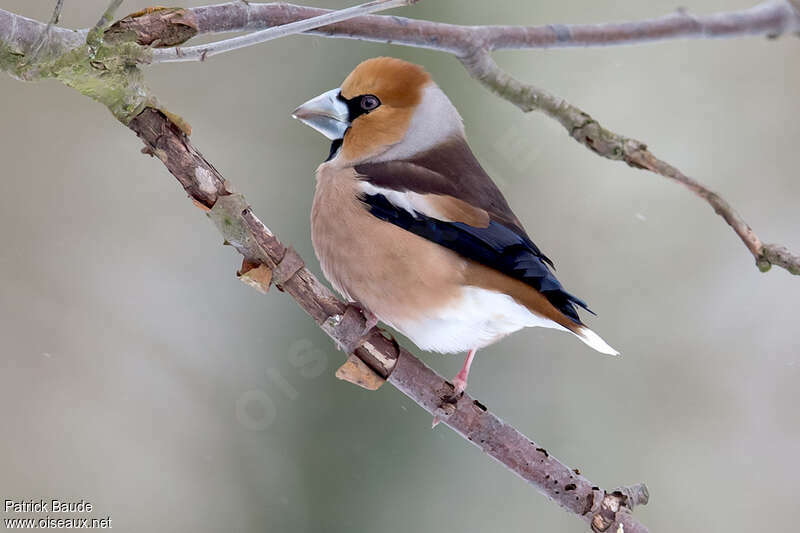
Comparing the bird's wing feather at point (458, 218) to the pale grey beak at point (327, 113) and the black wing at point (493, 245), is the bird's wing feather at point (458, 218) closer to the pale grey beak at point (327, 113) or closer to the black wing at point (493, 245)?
the black wing at point (493, 245)

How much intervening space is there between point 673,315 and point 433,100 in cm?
254

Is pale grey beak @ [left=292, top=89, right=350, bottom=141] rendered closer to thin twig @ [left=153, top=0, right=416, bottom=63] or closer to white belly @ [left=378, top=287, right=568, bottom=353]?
white belly @ [left=378, top=287, right=568, bottom=353]

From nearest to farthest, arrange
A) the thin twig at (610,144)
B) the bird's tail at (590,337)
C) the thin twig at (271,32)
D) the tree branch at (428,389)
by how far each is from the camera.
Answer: the thin twig at (271,32) → the thin twig at (610,144) → the tree branch at (428,389) → the bird's tail at (590,337)

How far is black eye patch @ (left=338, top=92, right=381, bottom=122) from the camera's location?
8.08 feet

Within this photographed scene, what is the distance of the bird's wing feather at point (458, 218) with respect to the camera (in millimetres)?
2141

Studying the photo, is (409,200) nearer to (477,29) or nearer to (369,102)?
(369,102)

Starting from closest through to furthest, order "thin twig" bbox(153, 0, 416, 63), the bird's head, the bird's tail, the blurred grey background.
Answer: "thin twig" bbox(153, 0, 416, 63)
the bird's tail
the bird's head
the blurred grey background

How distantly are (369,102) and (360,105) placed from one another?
28 millimetres

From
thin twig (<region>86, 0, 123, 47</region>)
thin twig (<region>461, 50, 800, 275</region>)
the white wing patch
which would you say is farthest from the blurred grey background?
thin twig (<region>86, 0, 123, 47</region>)

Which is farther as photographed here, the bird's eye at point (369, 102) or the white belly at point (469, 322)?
Result: the bird's eye at point (369, 102)

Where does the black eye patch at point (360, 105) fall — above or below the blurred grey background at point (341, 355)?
above

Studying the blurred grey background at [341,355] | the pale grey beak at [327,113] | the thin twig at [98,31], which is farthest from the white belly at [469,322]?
the blurred grey background at [341,355]

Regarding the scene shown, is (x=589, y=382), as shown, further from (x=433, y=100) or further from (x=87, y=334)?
(x=87, y=334)

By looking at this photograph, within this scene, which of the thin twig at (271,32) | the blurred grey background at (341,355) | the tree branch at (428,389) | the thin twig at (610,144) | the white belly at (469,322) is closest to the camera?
the thin twig at (271,32)
